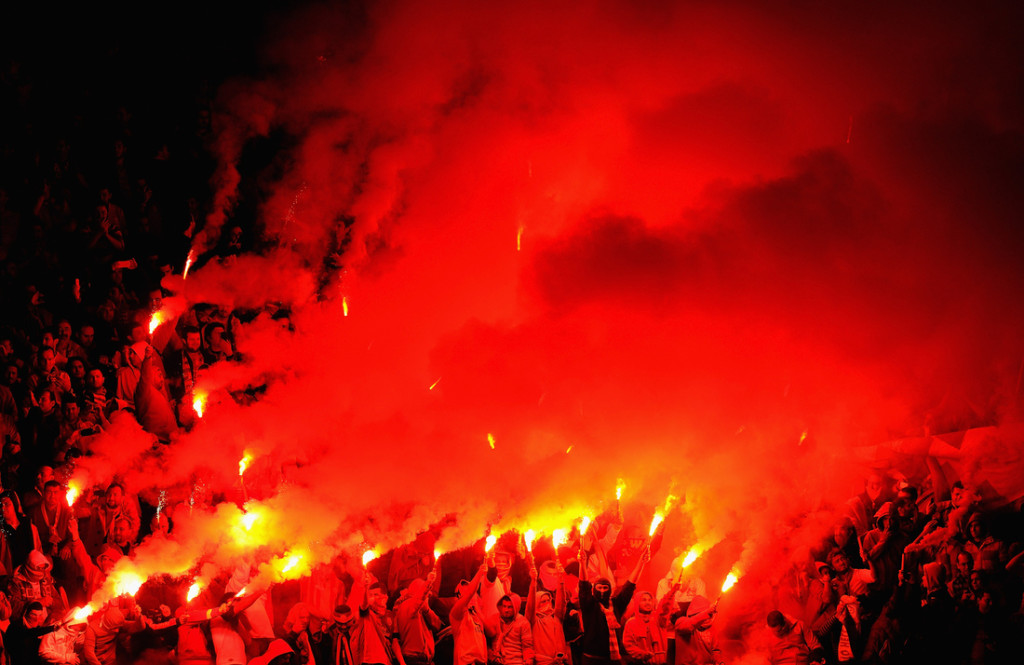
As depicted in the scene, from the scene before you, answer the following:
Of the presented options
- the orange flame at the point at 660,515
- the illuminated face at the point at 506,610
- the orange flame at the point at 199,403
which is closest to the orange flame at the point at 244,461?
the orange flame at the point at 199,403

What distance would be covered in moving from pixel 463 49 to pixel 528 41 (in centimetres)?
82

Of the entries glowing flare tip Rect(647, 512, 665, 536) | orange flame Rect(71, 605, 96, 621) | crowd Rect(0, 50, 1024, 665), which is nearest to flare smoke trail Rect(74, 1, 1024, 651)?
glowing flare tip Rect(647, 512, 665, 536)

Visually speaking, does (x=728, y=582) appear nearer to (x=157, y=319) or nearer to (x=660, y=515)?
(x=660, y=515)

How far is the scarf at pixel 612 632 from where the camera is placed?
388 inches

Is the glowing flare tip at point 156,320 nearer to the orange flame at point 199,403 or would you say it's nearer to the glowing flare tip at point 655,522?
the orange flame at point 199,403

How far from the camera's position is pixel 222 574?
30.0 ft

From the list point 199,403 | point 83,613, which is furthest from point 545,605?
point 83,613

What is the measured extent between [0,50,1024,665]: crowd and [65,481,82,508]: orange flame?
4cm

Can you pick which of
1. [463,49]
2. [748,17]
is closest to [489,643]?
[463,49]

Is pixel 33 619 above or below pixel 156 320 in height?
below

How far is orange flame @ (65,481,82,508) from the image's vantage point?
8742 mm

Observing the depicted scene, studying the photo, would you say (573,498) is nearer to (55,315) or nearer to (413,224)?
(413,224)

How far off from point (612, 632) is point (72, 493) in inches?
215

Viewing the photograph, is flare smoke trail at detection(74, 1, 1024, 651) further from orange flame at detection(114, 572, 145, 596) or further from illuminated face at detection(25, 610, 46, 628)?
illuminated face at detection(25, 610, 46, 628)
